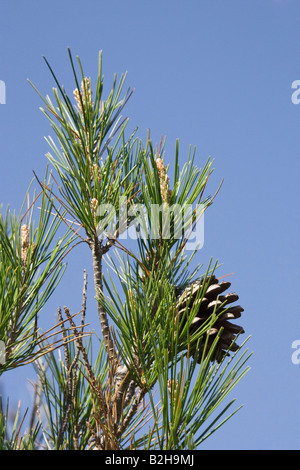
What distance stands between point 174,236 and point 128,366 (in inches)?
11.0

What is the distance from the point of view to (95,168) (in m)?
1.24

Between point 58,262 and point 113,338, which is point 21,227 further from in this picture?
point 113,338

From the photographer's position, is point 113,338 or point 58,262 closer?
point 113,338

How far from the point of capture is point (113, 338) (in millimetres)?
1094

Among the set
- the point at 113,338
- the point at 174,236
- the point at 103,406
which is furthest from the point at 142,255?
the point at 103,406
